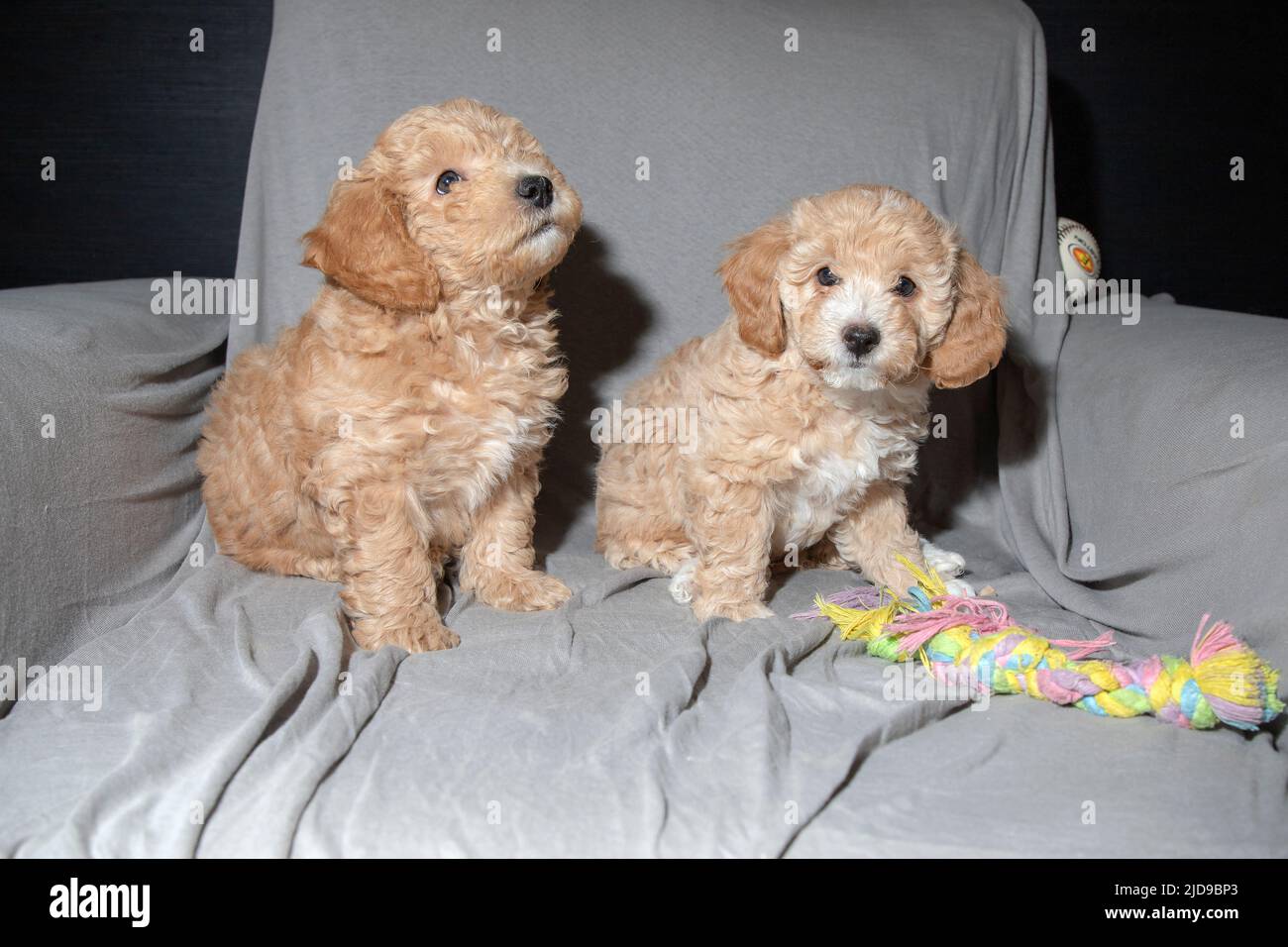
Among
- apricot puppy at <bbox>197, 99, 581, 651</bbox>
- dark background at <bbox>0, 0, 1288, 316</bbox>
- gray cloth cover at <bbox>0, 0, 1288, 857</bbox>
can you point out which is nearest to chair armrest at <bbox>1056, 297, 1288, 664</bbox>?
gray cloth cover at <bbox>0, 0, 1288, 857</bbox>

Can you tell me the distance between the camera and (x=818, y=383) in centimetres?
266

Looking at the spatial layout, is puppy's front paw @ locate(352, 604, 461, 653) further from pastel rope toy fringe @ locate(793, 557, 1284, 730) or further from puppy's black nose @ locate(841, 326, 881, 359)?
puppy's black nose @ locate(841, 326, 881, 359)

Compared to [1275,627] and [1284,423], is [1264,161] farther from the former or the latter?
[1275,627]

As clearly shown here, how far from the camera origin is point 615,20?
11.1ft

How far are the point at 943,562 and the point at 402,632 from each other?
160cm

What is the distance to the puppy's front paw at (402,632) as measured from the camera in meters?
2.57

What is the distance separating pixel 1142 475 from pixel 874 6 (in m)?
1.88

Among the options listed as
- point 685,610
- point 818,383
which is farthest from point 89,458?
point 818,383

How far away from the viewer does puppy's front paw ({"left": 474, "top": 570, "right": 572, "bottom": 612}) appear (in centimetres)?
290

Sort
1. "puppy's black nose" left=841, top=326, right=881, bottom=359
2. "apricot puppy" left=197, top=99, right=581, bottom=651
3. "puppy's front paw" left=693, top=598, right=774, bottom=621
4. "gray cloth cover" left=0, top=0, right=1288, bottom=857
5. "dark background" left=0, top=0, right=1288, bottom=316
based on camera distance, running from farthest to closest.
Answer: "dark background" left=0, top=0, right=1288, bottom=316 < "puppy's front paw" left=693, top=598, right=774, bottom=621 < "apricot puppy" left=197, top=99, right=581, bottom=651 < "puppy's black nose" left=841, top=326, right=881, bottom=359 < "gray cloth cover" left=0, top=0, right=1288, bottom=857

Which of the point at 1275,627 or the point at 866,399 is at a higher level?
the point at 866,399

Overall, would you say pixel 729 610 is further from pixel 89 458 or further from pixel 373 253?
pixel 89 458

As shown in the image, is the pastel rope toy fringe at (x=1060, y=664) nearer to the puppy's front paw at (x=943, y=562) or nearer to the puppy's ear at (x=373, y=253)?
the puppy's front paw at (x=943, y=562)
